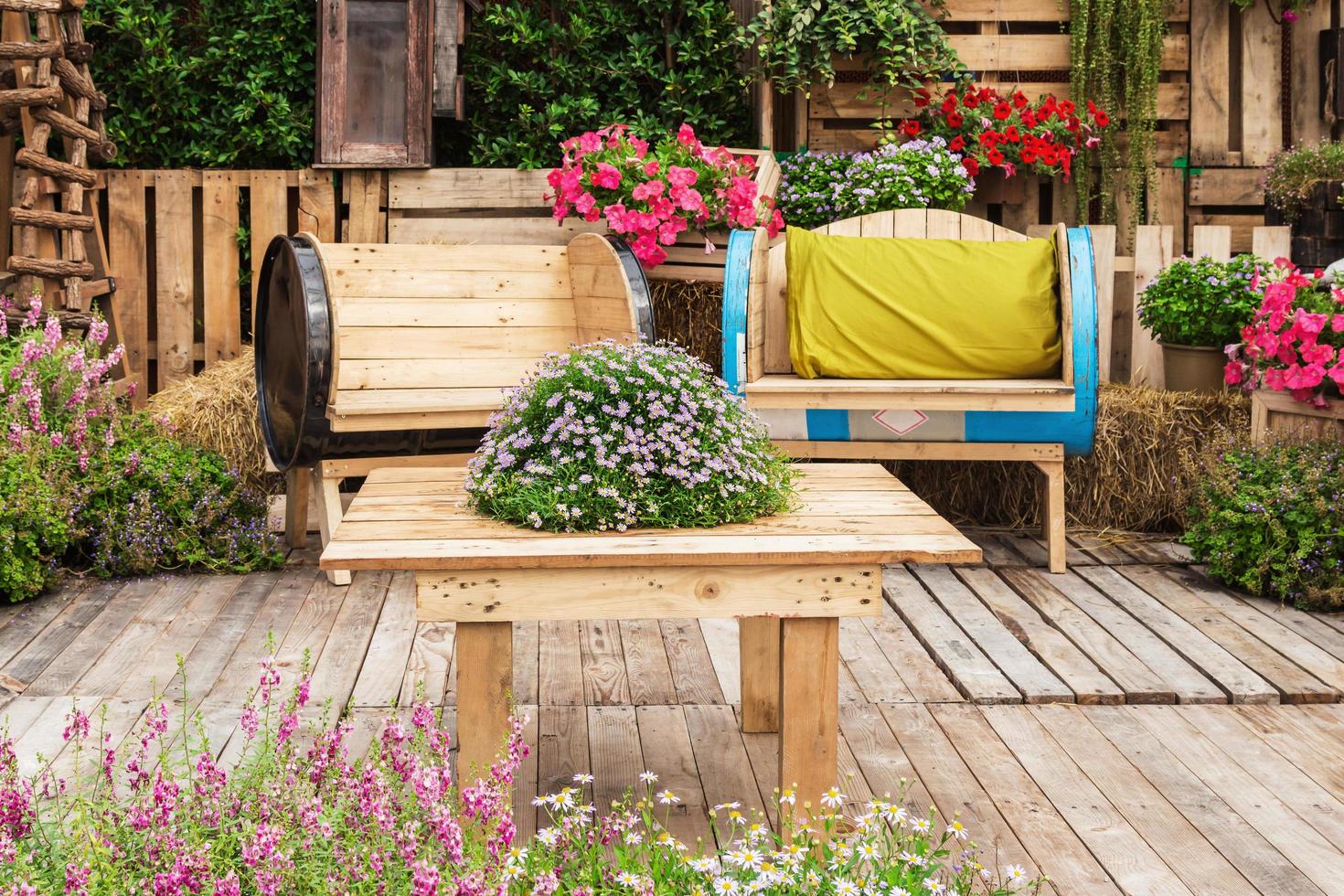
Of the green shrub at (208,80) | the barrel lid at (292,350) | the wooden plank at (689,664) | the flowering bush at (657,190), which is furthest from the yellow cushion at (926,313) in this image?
the green shrub at (208,80)

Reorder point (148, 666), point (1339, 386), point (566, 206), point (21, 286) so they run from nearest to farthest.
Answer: point (148, 666) → point (1339, 386) → point (21, 286) → point (566, 206)

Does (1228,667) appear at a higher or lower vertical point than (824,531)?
lower

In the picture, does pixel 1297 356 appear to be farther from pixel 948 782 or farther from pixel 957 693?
pixel 948 782

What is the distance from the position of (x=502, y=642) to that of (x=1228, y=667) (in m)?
2.13

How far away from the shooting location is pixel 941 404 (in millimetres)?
4570

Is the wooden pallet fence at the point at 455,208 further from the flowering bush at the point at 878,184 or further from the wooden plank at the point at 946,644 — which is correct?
the wooden plank at the point at 946,644

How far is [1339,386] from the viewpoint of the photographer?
438 cm

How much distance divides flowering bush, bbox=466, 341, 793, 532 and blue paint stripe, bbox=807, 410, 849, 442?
2.03 meters

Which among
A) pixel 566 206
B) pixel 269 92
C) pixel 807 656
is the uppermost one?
pixel 269 92

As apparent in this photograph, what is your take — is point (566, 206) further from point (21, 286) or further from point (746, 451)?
point (746, 451)

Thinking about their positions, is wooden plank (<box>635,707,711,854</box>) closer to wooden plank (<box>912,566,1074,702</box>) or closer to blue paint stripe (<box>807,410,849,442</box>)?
Answer: wooden plank (<box>912,566,1074,702</box>)

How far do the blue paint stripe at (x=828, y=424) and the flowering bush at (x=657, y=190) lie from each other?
1004mm

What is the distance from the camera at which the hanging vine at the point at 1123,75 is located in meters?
5.95

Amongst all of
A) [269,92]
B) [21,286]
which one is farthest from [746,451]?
[269,92]
